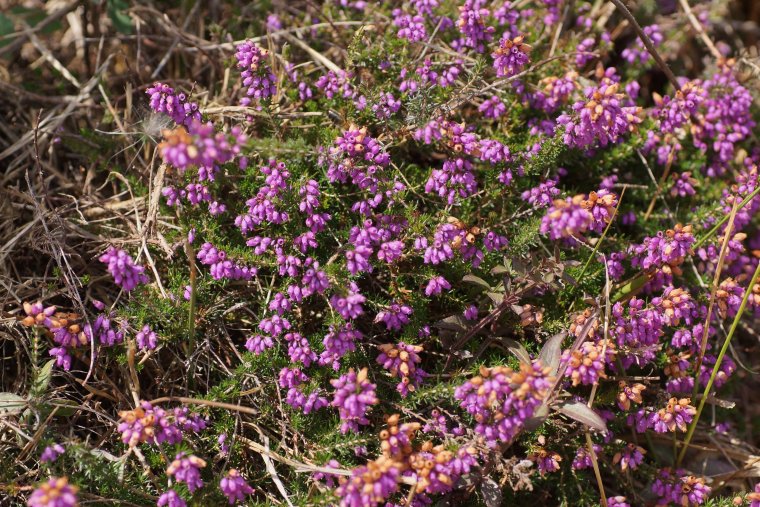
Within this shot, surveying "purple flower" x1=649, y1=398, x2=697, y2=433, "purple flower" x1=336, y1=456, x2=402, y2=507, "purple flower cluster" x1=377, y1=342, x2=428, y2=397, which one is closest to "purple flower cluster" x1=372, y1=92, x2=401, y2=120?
"purple flower cluster" x1=377, y1=342, x2=428, y2=397

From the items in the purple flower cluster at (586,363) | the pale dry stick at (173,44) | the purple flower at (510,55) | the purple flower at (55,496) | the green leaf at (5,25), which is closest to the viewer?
the purple flower at (55,496)

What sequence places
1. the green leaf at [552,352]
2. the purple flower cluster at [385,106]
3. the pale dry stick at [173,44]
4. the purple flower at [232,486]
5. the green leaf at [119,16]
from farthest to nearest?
1. the green leaf at [119,16]
2. the pale dry stick at [173,44]
3. the purple flower cluster at [385,106]
4. the green leaf at [552,352]
5. the purple flower at [232,486]

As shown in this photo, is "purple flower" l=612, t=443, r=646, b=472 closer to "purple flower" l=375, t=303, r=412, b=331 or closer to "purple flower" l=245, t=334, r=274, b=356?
"purple flower" l=375, t=303, r=412, b=331

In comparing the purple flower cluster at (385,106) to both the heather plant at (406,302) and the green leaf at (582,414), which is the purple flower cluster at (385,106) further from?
the green leaf at (582,414)

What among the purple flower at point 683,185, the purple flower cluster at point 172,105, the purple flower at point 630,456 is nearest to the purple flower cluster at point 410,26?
the purple flower cluster at point 172,105

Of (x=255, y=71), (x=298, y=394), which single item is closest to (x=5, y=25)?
(x=255, y=71)

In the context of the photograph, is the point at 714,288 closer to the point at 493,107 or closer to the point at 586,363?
the point at 586,363
